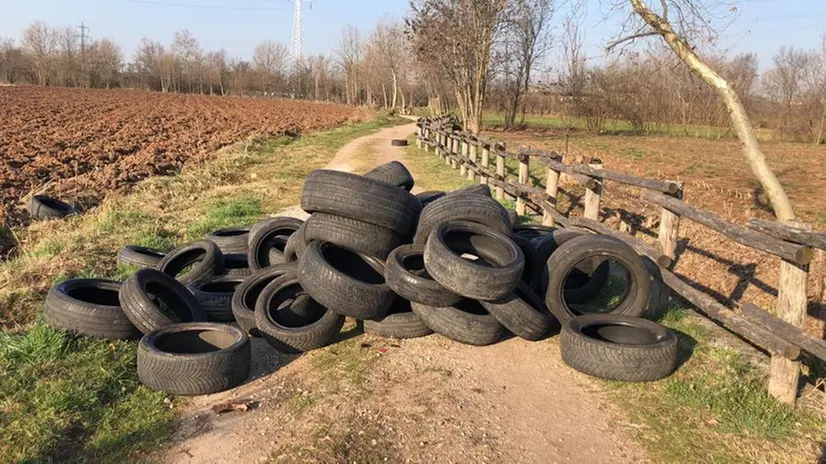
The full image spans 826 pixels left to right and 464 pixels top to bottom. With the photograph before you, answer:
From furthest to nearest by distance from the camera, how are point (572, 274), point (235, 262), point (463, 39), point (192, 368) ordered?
point (463, 39)
point (235, 262)
point (572, 274)
point (192, 368)

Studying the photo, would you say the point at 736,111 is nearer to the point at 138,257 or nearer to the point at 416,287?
the point at 416,287

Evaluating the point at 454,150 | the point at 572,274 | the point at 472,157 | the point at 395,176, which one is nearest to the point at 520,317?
the point at 572,274

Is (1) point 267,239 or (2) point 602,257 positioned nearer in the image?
(2) point 602,257

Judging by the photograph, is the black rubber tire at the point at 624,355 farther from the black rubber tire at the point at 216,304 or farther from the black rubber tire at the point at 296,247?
the black rubber tire at the point at 216,304

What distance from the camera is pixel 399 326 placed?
578 centimetres

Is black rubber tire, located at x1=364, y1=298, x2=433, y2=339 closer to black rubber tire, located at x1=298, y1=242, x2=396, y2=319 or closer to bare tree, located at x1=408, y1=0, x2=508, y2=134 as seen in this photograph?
black rubber tire, located at x1=298, y1=242, x2=396, y2=319

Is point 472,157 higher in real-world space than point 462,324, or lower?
higher

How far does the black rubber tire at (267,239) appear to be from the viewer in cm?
725

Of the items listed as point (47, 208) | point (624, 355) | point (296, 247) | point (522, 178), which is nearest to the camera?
point (624, 355)

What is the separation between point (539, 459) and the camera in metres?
3.88

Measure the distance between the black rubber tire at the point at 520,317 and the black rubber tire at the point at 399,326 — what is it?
2.18ft

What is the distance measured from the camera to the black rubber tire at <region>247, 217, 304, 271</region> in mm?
7252

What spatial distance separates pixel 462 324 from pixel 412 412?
1.29m

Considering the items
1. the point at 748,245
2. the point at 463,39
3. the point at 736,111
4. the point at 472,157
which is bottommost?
the point at 748,245
